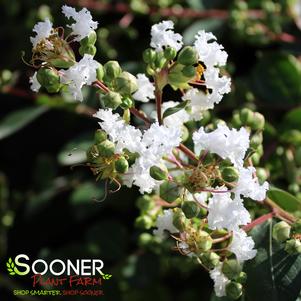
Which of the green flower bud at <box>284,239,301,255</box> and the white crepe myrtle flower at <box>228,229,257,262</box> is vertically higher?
the green flower bud at <box>284,239,301,255</box>

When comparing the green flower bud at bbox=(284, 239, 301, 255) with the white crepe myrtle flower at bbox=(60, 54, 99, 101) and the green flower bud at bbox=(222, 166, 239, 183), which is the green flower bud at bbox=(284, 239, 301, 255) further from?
the white crepe myrtle flower at bbox=(60, 54, 99, 101)

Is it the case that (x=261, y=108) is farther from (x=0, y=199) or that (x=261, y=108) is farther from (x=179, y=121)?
(x=0, y=199)

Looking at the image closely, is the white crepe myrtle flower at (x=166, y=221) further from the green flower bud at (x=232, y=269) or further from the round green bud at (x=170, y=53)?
the round green bud at (x=170, y=53)

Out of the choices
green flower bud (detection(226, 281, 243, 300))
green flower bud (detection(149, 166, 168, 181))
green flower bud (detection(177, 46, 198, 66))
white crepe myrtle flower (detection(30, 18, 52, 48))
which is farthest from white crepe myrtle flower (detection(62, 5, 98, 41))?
green flower bud (detection(226, 281, 243, 300))

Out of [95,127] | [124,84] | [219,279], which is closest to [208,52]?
[124,84]

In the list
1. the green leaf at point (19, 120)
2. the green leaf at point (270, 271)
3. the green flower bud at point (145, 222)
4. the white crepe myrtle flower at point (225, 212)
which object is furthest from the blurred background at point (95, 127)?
the white crepe myrtle flower at point (225, 212)
